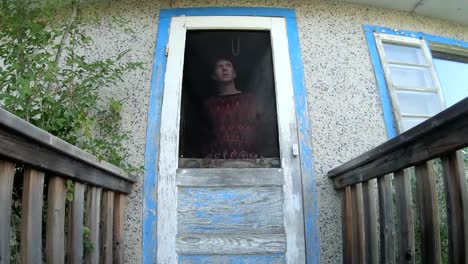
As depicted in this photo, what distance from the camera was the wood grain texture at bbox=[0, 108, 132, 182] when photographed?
1.06m

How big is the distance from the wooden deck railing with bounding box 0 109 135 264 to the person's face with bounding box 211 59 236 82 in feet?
3.80

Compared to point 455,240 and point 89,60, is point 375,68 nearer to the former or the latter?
point 455,240

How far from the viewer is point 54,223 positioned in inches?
57.1

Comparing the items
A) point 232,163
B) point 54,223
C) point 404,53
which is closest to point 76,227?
point 54,223

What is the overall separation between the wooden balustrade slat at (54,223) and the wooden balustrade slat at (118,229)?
2.63ft

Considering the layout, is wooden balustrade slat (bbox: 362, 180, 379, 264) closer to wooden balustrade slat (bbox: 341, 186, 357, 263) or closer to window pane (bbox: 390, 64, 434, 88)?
wooden balustrade slat (bbox: 341, 186, 357, 263)

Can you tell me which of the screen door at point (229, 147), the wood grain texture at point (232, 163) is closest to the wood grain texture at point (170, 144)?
the screen door at point (229, 147)

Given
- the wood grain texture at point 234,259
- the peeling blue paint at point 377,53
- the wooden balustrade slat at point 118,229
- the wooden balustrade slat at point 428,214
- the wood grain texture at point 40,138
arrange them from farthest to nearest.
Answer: the peeling blue paint at point 377,53
the wood grain texture at point 234,259
the wooden balustrade slat at point 118,229
the wooden balustrade slat at point 428,214
the wood grain texture at point 40,138

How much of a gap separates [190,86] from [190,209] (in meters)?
0.93

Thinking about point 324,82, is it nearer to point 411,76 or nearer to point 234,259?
point 411,76

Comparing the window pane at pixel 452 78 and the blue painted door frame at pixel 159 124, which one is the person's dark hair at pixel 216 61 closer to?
the blue painted door frame at pixel 159 124

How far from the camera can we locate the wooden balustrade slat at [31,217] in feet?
4.05

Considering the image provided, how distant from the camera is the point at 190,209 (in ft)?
8.16

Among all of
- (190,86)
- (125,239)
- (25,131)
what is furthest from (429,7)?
(25,131)
